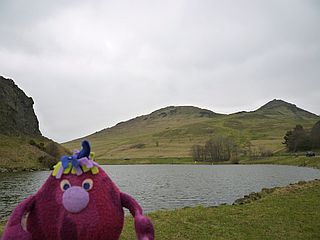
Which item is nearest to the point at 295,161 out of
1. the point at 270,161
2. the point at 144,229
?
the point at 270,161

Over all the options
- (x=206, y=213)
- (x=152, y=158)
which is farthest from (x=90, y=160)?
(x=152, y=158)

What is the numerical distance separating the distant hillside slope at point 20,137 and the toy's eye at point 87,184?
2845 inches

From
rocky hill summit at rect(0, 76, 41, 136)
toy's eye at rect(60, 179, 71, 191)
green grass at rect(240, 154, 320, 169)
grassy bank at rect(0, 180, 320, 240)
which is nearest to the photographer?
toy's eye at rect(60, 179, 71, 191)

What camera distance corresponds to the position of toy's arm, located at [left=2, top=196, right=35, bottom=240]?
15.8ft

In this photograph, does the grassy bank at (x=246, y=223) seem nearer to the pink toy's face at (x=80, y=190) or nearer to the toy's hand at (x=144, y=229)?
the toy's hand at (x=144, y=229)

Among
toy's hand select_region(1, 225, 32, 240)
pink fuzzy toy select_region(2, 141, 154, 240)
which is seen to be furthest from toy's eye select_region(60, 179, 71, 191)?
toy's hand select_region(1, 225, 32, 240)

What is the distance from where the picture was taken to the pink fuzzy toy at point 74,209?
4832 millimetres

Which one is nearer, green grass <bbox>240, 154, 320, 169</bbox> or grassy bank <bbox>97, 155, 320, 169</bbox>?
green grass <bbox>240, 154, 320, 169</bbox>

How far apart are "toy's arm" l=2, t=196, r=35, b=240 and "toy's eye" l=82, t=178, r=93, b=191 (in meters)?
0.83

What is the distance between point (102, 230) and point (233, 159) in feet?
379

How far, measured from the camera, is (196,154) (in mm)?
130750

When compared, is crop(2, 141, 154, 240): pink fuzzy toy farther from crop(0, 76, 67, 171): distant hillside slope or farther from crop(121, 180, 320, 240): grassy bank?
crop(0, 76, 67, 171): distant hillside slope

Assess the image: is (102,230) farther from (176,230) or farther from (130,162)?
(130,162)

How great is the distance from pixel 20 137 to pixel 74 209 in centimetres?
11153
